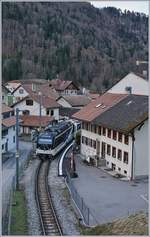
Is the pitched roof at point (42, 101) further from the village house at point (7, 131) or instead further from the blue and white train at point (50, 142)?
the blue and white train at point (50, 142)

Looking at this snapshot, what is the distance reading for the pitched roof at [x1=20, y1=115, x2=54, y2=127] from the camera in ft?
144

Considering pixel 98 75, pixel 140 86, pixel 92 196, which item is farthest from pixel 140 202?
pixel 98 75

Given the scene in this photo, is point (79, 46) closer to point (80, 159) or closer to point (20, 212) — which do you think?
point (80, 159)

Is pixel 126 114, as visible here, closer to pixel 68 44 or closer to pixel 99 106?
pixel 99 106

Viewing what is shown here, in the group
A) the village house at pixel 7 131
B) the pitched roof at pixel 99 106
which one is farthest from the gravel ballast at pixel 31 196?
the pitched roof at pixel 99 106

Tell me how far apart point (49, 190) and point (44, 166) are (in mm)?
6607

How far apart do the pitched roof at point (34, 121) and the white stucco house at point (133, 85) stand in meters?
10.8

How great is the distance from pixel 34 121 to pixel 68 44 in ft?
302

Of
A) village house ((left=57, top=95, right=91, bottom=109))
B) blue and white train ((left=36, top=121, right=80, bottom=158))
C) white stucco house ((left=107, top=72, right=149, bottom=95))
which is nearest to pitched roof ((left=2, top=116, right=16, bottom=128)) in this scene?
blue and white train ((left=36, top=121, right=80, bottom=158))

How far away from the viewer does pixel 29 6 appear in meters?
165

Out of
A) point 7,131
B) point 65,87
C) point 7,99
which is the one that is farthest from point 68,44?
point 7,131

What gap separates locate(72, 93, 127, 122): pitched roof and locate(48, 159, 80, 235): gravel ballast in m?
6.16

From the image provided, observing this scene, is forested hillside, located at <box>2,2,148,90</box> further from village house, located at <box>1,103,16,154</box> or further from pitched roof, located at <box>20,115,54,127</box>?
village house, located at <box>1,103,16,154</box>

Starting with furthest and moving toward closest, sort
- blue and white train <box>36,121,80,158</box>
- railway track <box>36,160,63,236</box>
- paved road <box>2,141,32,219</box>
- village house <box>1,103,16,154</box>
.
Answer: village house <box>1,103,16,154</box>, blue and white train <box>36,121,80,158</box>, paved road <box>2,141,32,219</box>, railway track <box>36,160,63,236</box>
